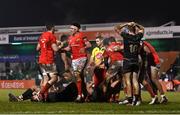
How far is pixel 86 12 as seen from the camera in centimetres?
4728

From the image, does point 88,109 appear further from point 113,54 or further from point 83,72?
point 113,54

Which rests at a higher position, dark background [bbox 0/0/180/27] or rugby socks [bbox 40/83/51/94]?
dark background [bbox 0/0/180/27]

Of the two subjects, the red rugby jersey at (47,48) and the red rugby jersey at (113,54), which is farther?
the red rugby jersey at (113,54)

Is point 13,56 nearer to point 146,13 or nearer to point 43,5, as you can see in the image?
point 43,5

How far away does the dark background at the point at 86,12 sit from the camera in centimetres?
4522

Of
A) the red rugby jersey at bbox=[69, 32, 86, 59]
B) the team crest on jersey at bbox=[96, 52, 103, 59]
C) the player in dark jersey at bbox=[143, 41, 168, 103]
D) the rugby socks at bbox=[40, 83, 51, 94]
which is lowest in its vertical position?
the rugby socks at bbox=[40, 83, 51, 94]

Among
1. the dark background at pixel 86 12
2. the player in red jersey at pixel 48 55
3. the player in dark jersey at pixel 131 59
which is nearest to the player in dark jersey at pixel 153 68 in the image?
the player in dark jersey at pixel 131 59

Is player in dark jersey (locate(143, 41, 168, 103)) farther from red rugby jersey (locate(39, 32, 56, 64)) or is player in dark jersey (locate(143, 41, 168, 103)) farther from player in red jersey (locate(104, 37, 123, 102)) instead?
red rugby jersey (locate(39, 32, 56, 64))

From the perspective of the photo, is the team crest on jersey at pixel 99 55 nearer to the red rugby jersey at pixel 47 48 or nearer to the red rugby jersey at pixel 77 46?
the red rugby jersey at pixel 77 46

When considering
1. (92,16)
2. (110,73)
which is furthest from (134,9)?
(110,73)

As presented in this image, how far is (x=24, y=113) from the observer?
8391 millimetres

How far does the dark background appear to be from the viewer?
148ft

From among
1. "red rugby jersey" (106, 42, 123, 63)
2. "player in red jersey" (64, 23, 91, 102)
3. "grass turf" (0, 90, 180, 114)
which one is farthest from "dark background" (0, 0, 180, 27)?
"grass turf" (0, 90, 180, 114)

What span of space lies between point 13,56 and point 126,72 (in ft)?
102
